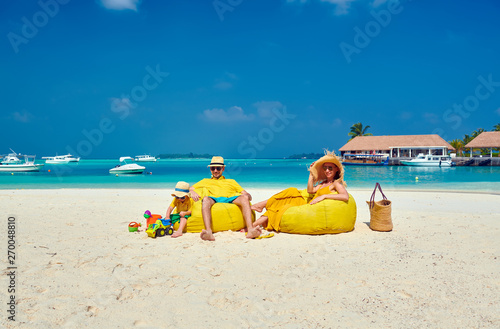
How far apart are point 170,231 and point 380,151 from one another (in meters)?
55.4

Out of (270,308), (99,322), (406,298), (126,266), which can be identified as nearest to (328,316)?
(270,308)

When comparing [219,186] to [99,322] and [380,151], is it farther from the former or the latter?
[380,151]

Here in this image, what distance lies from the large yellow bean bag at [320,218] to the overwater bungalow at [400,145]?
52.3 m

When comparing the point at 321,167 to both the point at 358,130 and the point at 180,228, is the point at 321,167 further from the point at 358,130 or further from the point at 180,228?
the point at 358,130

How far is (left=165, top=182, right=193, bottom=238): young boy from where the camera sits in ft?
17.5

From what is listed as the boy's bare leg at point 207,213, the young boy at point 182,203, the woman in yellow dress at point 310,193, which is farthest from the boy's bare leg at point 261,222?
the young boy at point 182,203

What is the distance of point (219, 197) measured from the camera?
5.62 meters

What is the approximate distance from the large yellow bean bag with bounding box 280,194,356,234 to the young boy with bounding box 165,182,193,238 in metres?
1.64

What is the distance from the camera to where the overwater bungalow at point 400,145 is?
5191cm

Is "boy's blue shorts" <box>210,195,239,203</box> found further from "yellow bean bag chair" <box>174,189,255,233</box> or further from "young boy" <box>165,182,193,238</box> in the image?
"young boy" <box>165,182,193,238</box>

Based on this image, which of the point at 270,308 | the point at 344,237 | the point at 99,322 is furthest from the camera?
the point at 344,237

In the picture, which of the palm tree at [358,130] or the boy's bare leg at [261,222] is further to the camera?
the palm tree at [358,130]

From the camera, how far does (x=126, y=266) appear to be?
3836mm

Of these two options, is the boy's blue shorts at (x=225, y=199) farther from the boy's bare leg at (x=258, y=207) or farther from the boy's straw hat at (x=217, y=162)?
the boy's straw hat at (x=217, y=162)
